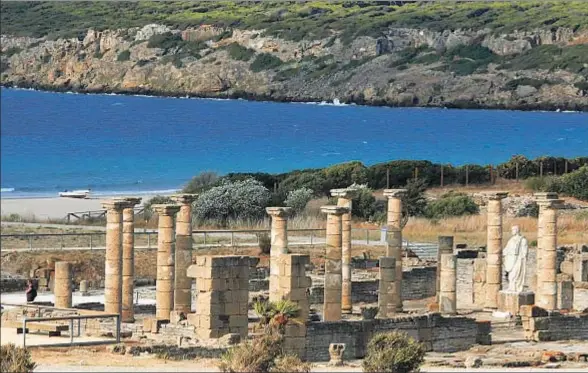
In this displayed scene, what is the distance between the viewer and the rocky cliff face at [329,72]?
151m

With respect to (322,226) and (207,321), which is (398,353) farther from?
(322,226)

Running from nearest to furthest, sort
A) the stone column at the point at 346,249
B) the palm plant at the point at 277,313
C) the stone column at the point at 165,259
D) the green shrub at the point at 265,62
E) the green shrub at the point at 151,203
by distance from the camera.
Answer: the palm plant at the point at 277,313 → the stone column at the point at 165,259 → the stone column at the point at 346,249 → the green shrub at the point at 151,203 → the green shrub at the point at 265,62

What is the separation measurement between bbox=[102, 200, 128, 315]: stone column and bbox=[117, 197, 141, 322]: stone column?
0.24 m

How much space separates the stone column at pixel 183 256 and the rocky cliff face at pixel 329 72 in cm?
10307

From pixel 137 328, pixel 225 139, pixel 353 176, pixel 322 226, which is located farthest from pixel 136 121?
pixel 137 328

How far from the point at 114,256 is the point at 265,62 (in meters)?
126

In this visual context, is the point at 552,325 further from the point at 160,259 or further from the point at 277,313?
the point at 277,313

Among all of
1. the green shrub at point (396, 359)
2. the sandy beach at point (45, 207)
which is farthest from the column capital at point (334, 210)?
the sandy beach at point (45, 207)

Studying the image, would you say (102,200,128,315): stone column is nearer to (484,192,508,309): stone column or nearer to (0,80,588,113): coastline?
(484,192,508,309): stone column

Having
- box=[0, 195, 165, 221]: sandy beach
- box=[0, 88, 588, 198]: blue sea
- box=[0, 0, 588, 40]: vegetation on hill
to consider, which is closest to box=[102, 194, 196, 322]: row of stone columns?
box=[0, 195, 165, 221]: sandy beach

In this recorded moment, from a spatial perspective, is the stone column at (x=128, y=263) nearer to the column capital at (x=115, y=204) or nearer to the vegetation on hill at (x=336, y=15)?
the column capital at (x=115, y=204)

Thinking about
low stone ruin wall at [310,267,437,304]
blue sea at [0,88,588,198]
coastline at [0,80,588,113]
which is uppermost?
coastline at [0,80,588,113]

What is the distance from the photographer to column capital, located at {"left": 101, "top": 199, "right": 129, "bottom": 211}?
131 feet

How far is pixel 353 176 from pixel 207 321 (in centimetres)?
4188
